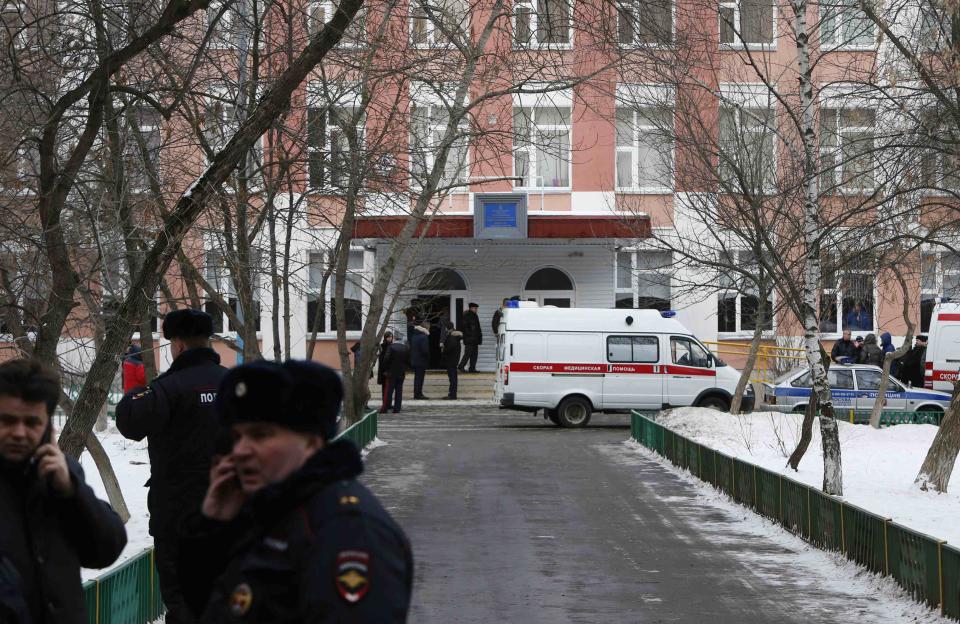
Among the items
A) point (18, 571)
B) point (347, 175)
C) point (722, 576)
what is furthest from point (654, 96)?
point (18, 571)

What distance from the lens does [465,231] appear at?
36.8 m

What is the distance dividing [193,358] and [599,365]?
22.4 meters

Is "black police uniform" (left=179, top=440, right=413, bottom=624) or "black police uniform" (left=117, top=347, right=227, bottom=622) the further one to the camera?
"black police uniform" (left=117, top=347, right=227, bottom=622)

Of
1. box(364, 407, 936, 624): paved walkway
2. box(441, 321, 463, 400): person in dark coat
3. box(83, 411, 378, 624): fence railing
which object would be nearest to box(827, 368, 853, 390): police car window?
box(441, 321, 463, 400): person in dark coat

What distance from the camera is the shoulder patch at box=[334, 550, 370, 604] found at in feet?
8.63

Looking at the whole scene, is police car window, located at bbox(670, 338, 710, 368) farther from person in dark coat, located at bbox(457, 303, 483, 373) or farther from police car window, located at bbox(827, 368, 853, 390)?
person in dark coat, located at bbox(457, 303, 483, 373)

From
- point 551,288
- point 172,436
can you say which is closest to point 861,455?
point 172,436

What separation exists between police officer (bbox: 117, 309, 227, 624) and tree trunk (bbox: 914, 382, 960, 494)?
468 inches

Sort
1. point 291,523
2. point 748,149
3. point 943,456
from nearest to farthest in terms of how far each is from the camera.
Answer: point 291,523
point 943,456
point 748,149

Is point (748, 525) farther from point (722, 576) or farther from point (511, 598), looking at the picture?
point (511, 598)

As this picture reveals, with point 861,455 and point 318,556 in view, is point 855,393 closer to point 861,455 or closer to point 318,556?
point 861,455

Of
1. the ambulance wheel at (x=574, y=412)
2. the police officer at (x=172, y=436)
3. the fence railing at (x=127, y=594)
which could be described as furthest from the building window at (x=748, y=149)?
the police officer at (x=172, y=436)

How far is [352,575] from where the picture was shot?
2639mm

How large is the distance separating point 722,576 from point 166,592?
6.03 metres
